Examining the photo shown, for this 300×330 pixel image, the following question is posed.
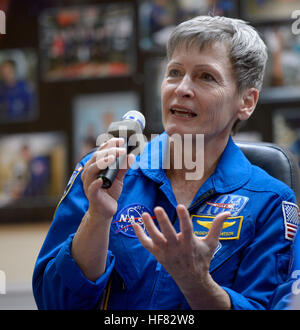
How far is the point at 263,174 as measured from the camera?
1.14 metres

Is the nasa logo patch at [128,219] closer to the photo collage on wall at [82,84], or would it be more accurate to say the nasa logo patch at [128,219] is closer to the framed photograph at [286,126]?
the photo collage on wall at [82,84]

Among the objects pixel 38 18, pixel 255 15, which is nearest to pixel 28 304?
pixel 38 18

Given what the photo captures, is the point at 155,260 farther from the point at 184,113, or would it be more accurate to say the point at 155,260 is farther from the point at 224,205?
the point at 184,113

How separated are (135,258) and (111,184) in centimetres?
24

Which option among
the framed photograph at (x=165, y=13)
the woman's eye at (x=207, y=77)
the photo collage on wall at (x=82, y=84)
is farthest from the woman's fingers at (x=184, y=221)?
the framed photograph at (x=165, y=13)

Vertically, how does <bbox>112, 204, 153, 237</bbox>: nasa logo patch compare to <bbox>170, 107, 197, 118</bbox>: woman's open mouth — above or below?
below

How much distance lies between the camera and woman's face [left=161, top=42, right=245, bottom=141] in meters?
1.05

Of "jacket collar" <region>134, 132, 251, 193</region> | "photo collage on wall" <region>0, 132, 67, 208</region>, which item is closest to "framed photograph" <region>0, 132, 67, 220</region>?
"photo collage on wall" <region>0, 132, 67, 208</region>

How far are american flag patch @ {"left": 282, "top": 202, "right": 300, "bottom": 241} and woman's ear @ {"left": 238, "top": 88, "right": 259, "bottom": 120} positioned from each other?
0.28 metres

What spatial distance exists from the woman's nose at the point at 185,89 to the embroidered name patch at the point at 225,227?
0.29m

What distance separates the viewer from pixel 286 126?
224 centimetres

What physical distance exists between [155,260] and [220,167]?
11.5 inches

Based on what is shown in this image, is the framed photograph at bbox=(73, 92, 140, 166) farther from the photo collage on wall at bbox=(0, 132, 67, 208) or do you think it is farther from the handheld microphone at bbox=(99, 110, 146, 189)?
the handheld microphone at bbox=(99, 110, 146, 189)

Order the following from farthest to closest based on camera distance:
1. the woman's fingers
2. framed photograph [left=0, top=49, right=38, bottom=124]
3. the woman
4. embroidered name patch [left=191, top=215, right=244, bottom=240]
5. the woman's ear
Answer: framed photograph [left=0, top=49, right=38, bottom=124]
the woman's ear
embroidered name patch [left=191, top=215, right=244, bottom=240]
the woman
the woman's fingers
